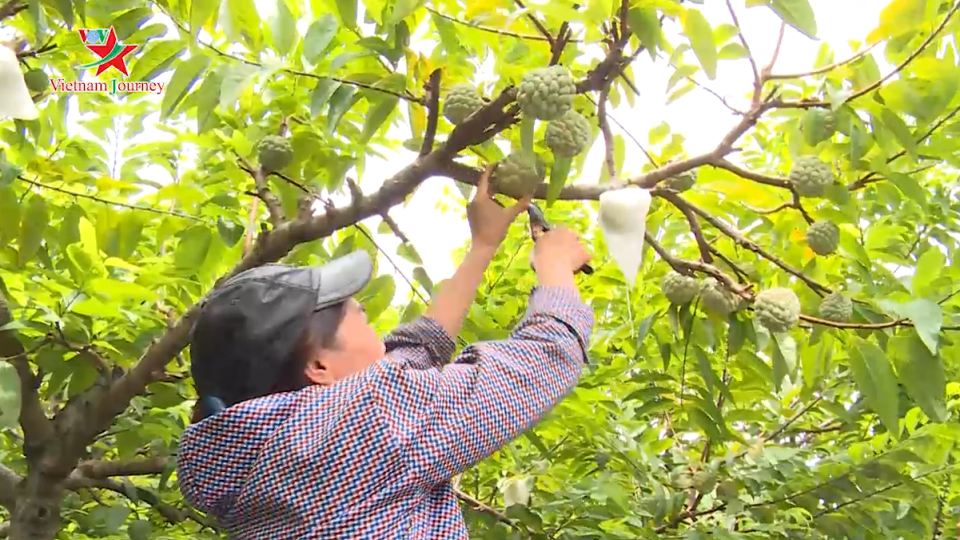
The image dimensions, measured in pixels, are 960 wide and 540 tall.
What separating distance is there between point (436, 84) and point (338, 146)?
2.34 ft

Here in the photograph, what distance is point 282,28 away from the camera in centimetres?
162

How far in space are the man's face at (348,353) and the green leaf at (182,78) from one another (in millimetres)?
493

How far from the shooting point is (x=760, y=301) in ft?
5.06

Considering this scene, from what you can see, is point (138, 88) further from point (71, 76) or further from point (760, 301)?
point (760, 301)

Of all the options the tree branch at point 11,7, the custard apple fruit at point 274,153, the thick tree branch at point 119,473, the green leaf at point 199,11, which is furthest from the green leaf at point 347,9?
the thick tree branch at point 119,473

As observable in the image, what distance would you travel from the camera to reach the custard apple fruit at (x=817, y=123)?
55.7 inches

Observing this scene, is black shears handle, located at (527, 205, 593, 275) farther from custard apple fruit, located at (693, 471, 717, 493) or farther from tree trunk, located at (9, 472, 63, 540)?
tree trunk, located at (9, 472, 63, 540)

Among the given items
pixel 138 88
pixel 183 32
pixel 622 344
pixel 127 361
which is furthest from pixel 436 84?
pixel 622 344

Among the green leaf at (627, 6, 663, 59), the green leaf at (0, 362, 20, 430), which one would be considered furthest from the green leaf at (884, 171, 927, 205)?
the green leaf at (0, 362, 20, 430)

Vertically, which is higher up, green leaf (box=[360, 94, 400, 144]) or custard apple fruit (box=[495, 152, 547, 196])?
green leaf (box=[360, 94, 400, 144])

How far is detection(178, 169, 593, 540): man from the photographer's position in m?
1.22

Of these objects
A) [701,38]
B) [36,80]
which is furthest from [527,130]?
[36,80]

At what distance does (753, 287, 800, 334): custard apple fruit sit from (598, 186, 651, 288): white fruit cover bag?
304 millimetres

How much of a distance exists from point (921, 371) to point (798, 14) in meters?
0.74
